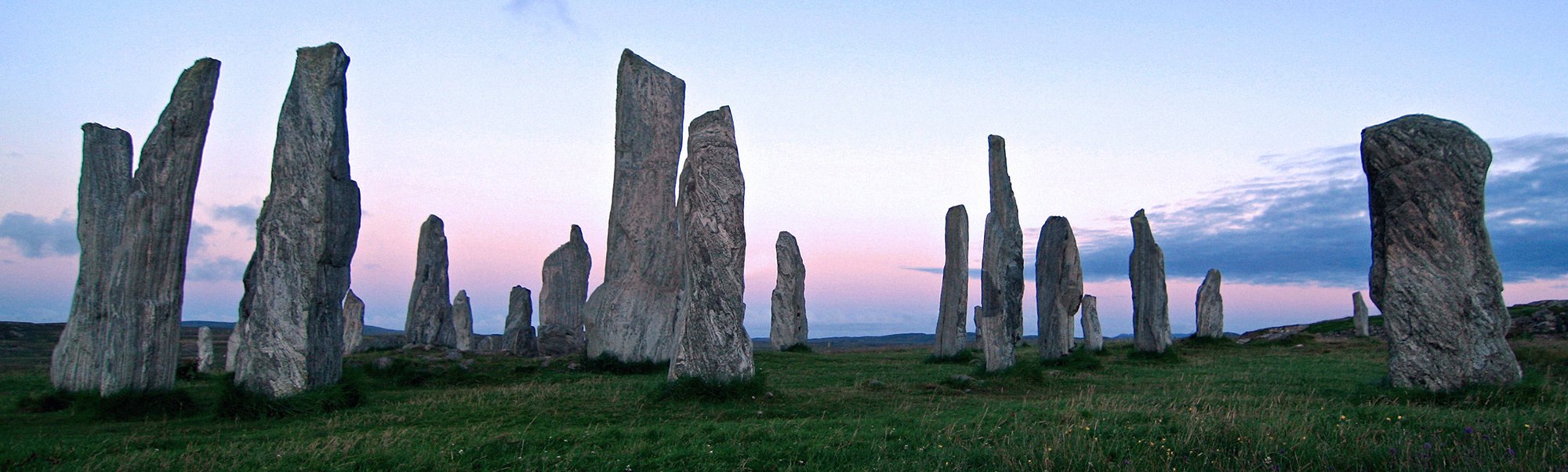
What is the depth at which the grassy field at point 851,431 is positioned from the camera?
6.59m

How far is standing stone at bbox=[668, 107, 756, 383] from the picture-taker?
1140 centimetres

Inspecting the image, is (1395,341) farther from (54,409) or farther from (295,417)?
(54,409)

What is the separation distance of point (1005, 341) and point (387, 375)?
11.4 metres

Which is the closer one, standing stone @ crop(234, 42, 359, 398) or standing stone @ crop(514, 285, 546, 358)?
standing stone @ crop(234, 42, 359, 398)

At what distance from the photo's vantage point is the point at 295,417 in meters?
10.0

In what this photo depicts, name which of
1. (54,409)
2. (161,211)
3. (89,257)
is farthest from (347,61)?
(54,409)

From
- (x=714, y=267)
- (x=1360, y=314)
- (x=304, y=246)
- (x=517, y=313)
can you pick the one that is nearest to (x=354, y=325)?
(x=517, y=313)

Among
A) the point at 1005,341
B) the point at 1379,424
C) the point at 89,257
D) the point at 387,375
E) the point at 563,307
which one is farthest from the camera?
the point at 563,307

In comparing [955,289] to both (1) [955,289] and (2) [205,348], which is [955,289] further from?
(2) [205,348]

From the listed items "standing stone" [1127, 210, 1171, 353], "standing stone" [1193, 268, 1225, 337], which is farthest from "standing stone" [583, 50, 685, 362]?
"standing stone" [1193, 268, 1225, 337]

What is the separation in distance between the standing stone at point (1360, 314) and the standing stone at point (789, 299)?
2462 cm

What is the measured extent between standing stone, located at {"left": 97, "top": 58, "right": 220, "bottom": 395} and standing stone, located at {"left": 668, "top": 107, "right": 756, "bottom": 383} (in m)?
7.05

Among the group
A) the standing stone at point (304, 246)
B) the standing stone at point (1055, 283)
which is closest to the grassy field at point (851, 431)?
the standing stone at point (304, 246)

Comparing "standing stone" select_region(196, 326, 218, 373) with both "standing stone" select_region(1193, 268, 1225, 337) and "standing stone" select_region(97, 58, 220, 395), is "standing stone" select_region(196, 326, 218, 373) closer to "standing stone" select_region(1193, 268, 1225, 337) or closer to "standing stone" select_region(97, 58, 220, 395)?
"standing stone" select_region(97, 58, 220, 395)
